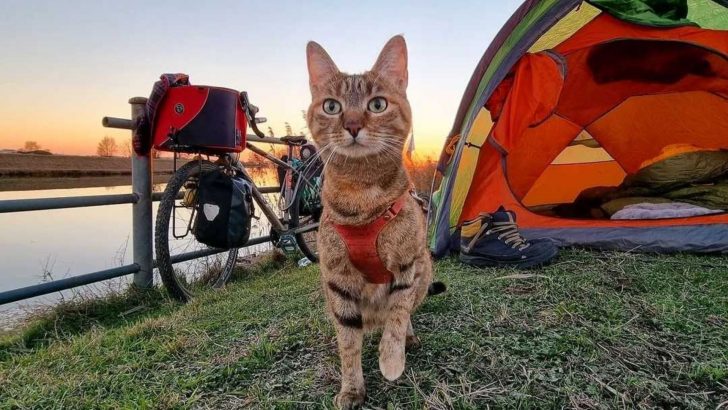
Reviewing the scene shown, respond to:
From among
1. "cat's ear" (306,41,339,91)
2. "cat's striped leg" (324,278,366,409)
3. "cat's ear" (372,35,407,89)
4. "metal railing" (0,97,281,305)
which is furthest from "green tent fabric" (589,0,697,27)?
"metal railing" (0,97,281,305)

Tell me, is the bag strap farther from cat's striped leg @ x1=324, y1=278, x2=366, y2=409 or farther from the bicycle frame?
cat's striped leg @ x1=324, y1=278, x2=366, y2=409

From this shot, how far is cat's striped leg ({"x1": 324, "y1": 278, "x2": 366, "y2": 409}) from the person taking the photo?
1.44 metres

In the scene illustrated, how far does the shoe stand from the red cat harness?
1.85m

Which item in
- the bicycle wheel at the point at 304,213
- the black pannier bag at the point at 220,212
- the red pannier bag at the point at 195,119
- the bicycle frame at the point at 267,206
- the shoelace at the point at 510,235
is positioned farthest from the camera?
the bicycle wheel at the point at 304,213

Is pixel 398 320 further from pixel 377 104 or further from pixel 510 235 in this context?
pixel 510 235

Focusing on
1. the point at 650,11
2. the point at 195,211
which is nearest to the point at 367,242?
the point at 195,211

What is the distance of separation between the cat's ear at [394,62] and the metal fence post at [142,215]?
7.60 feet

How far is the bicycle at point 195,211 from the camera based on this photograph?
3053 millimetres

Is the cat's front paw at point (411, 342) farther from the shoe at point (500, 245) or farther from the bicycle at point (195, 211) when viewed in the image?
the shoe at point (500, 245)

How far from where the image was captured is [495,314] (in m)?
2.12

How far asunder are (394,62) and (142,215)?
2.51 meters

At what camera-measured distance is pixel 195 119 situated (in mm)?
2867

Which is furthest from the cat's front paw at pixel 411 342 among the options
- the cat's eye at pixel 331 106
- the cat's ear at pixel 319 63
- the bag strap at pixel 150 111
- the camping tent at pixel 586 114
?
the bag strap at pixel 150 111

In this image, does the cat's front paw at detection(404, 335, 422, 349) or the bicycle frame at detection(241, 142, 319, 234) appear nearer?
the cat's front paw at detection(404, 335, 422, 349)
